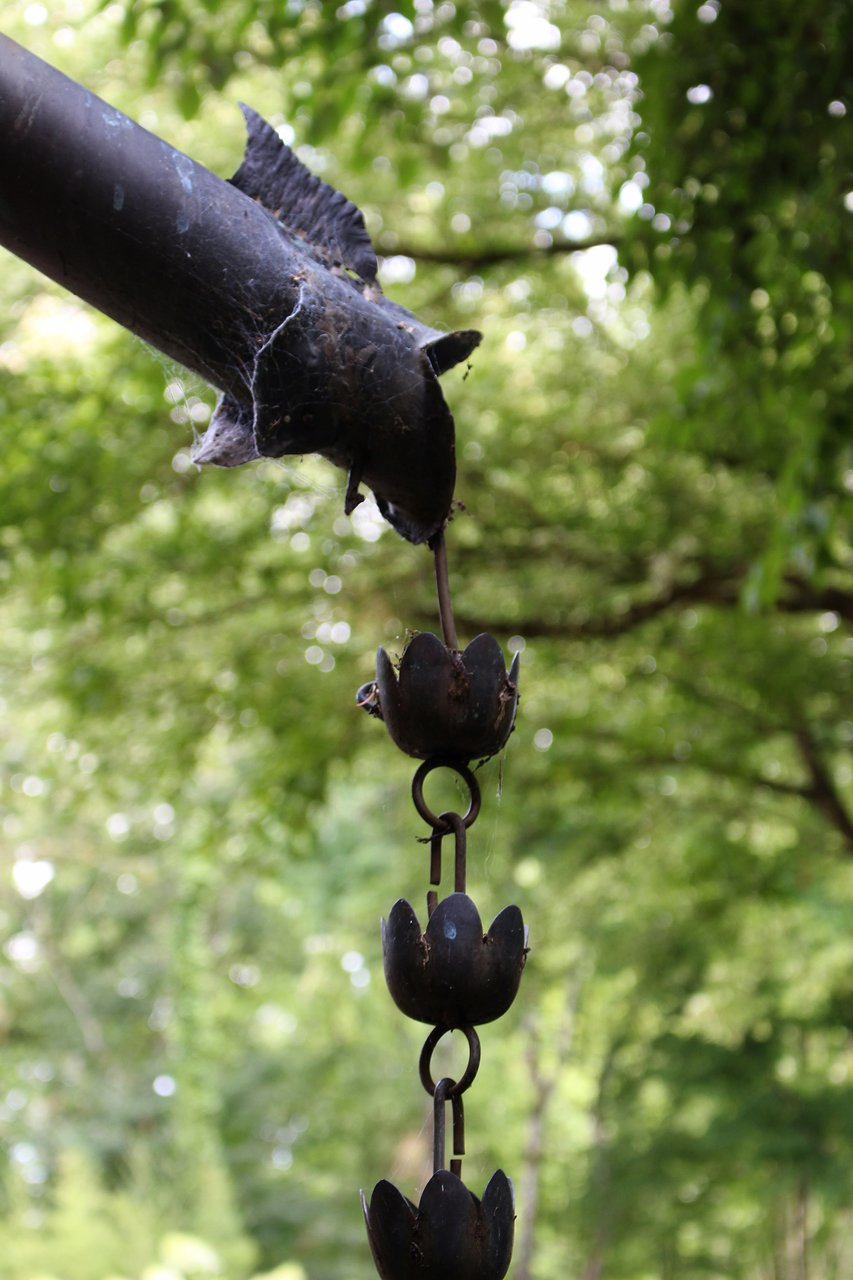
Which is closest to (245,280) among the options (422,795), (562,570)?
(422,795)

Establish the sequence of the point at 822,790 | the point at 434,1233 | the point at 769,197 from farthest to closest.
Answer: the point at 822,790 → the point at 769,197 → the point at 434,1233

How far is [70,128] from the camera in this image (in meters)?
0.80

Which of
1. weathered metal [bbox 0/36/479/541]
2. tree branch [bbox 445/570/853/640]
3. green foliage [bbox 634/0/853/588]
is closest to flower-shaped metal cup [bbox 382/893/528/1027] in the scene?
weathered metal [bbox 0/36/479/541]

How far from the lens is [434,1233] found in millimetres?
753

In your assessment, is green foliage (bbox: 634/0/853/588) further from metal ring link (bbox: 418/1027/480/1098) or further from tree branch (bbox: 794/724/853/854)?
tree branch (bbox: 794/724/853/854)

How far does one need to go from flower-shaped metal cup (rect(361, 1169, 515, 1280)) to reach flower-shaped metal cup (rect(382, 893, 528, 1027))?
0.10 meters

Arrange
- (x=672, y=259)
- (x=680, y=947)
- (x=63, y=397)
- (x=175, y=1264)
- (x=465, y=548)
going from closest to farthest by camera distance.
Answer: (x=672, y=259) < (x=63, y=397) < (x=465, y=548) < (x=175, y=1264) < (x=680, y=947)

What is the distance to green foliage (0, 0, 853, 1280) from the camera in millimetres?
2936

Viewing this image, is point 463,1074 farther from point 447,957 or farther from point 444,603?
point 444,603

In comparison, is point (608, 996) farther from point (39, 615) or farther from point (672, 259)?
point (672, 259)

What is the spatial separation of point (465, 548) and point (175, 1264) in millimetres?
5248

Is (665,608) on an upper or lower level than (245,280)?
lower

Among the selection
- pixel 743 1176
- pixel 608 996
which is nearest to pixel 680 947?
pixel 743 1176

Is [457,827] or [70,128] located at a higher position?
[70,128]
